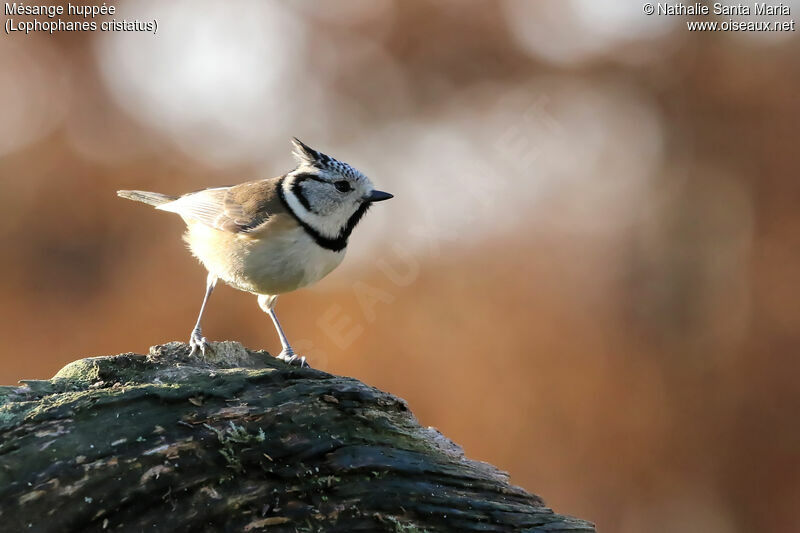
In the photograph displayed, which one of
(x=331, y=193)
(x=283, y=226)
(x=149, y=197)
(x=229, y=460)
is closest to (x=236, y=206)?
(x=283, y=226)

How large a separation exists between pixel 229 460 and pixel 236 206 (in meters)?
1.73

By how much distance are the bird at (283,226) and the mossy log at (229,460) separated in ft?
2.64

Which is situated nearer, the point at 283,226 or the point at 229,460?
the point at 229,460

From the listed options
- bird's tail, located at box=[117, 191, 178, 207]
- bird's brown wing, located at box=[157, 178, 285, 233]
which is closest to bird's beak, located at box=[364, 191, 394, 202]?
bird's brown wing, located at box=[157, 178, 285, 233]

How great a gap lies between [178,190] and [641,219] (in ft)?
12.0

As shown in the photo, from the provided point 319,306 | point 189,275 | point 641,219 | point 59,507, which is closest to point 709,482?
point 641,219

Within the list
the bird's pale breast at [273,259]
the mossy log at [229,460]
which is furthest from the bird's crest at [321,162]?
the mossy log at [229,460]

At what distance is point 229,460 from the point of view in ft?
6.21

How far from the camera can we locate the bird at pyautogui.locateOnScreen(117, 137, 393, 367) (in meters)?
3.10

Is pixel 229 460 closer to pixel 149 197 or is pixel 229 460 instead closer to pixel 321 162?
pixel 321 162

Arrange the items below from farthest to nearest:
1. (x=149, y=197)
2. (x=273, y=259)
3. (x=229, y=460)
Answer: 1. (x=149, y=197)
2. (x=273, y=259)
3. (x=229, y=460)

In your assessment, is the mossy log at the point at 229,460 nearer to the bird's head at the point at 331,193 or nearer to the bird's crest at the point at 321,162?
the bird's head at the point at 331,193

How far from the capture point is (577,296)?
498 centimetres

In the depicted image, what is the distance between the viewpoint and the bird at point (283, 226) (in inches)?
122
